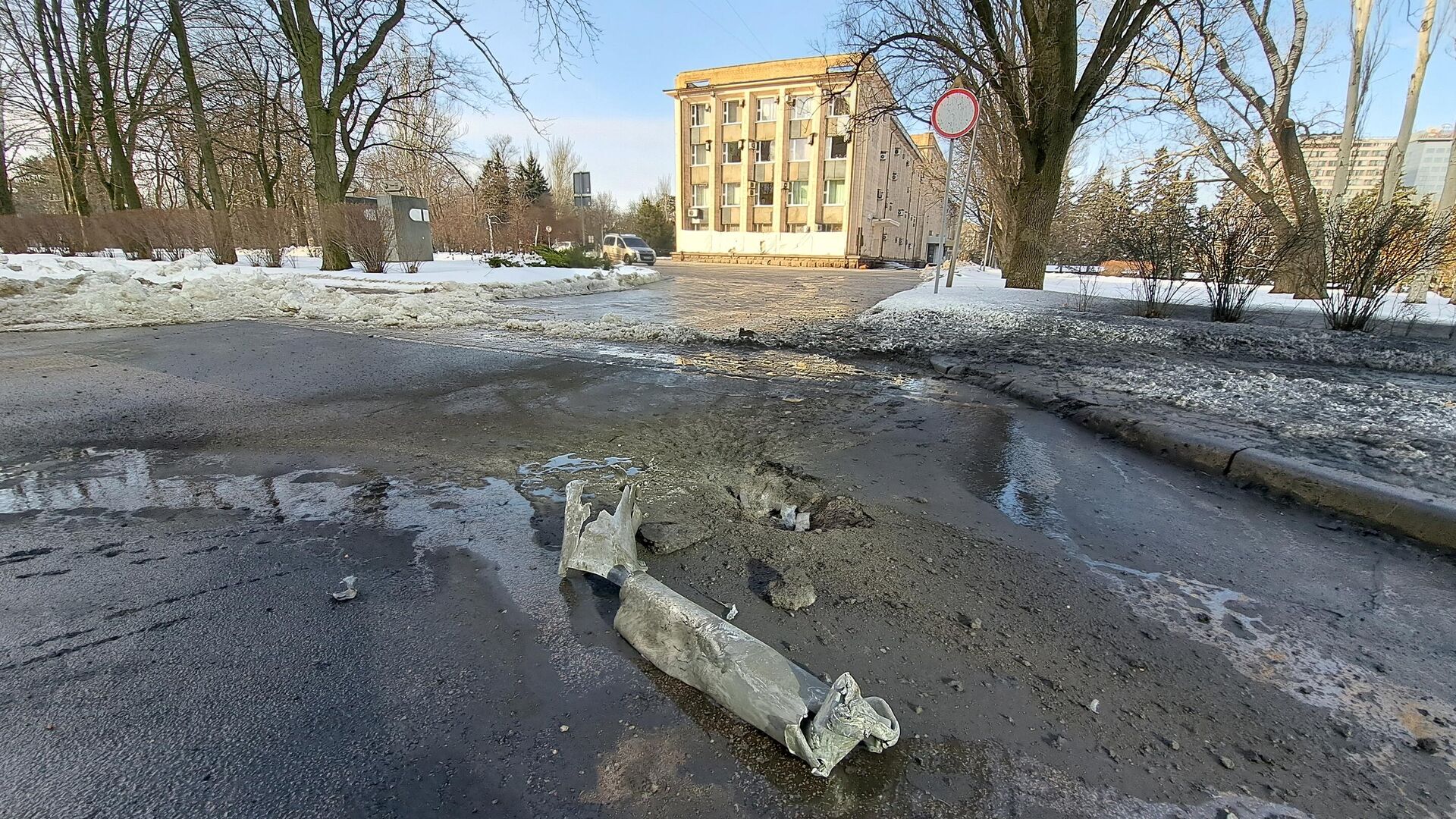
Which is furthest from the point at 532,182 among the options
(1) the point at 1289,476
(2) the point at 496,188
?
(1) the point at 1289,476

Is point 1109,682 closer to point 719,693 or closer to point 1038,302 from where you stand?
point 719,693

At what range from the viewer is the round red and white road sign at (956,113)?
956cm

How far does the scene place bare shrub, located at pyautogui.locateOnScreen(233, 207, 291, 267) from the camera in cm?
1616

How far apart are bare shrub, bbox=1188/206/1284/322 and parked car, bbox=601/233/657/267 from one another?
2495cm

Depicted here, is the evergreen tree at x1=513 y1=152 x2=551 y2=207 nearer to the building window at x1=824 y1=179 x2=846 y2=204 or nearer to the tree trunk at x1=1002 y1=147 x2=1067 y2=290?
the building window at x1=824 y1=179 x2=846 y2=204

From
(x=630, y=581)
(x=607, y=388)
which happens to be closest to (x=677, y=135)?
(x=607, y=388)

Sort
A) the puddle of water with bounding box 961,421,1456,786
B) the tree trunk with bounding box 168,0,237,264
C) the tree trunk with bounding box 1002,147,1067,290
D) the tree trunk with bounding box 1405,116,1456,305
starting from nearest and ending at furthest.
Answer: the puddle of water with bounding box 961,421,1456,786 < the tree trunk with bounding box 1405,116,1456,305 < the tree trunk with bounding box 1002,147,1067,290 < the tree trunk with bounding box 168,0,237,264

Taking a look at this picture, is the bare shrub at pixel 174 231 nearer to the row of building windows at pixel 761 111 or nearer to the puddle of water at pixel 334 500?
the puddle of water at pixel 334 500

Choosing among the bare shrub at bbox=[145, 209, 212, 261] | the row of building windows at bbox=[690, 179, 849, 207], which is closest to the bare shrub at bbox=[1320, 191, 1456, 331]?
the bare shrub at bbox=[145, 209, 212, 261]

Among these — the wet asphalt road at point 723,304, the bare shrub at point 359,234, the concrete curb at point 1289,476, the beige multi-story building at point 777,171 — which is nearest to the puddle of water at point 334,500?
the concrete curb at point 1289,476

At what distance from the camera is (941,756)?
1.37 m

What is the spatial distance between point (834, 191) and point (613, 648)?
43600 mm

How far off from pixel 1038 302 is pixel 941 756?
31.2 ft

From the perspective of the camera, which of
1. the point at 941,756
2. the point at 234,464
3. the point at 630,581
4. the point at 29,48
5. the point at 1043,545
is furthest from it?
the point at 29,48
